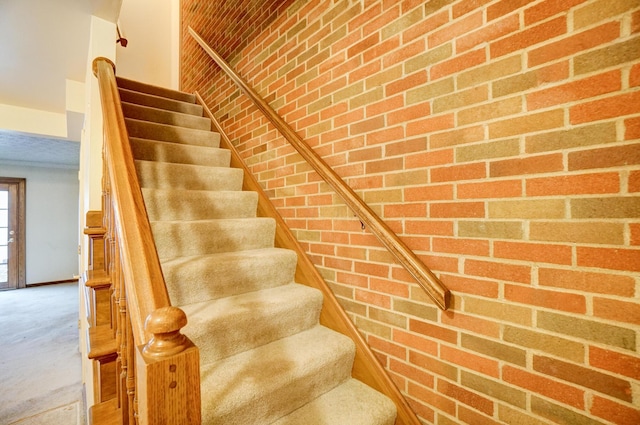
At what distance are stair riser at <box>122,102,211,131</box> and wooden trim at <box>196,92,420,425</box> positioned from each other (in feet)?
2.86

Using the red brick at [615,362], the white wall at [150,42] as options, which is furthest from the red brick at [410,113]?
the white wall at [150,42]

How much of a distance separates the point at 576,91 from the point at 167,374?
1.18 m

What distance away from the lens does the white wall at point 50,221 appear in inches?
245

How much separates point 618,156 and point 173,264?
1.65m

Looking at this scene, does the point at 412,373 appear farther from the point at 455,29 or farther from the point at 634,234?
the point at 455,29

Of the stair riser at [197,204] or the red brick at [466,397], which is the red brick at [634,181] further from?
the stair riser at [197,204]

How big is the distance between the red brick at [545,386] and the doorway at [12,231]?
8340 mm

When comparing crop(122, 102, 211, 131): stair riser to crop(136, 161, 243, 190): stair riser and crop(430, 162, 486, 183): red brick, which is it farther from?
crop(430, 162, 486, 183): red brick

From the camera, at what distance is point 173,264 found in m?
1.46

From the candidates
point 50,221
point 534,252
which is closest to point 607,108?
point 534,252

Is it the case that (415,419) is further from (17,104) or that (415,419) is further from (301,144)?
(17,104)

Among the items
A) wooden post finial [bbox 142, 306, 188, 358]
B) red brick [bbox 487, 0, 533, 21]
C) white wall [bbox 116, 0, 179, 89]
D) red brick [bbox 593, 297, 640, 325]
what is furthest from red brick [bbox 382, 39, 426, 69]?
white wall [bbox 116, 0, 179, 89]

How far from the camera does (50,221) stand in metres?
6.44

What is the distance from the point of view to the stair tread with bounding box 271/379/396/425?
3.86 ft
